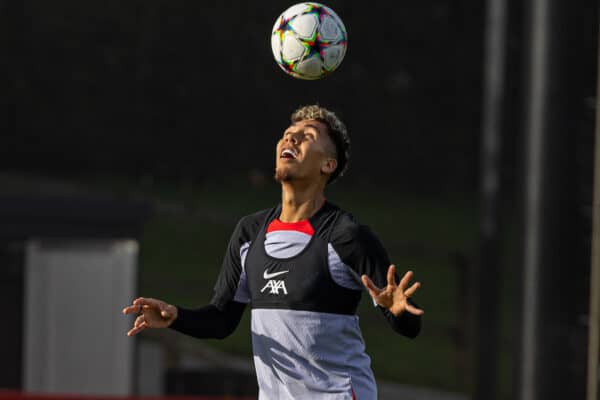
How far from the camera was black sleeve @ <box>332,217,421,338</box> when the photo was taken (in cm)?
450

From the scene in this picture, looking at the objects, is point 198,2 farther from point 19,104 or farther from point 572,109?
point 572,109

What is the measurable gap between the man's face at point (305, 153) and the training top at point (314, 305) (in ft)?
0.60

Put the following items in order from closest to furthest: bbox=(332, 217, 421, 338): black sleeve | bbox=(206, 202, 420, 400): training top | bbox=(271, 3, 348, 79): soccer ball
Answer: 1. bbox=(332, 217, 421, 338): black sleeve
2. bbox=(206, 202, 420, 400): training top
3. bbox=(271, 3, 348, 79): soccer ball

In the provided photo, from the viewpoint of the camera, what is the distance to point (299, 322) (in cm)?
464

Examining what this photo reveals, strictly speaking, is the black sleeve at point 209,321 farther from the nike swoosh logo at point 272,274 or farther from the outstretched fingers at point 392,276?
the outstretched fingers at point 392,276

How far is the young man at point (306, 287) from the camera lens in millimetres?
4617

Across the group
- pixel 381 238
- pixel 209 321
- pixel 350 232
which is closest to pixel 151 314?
pixel 209 321

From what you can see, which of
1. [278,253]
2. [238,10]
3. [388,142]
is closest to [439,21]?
[388,142]

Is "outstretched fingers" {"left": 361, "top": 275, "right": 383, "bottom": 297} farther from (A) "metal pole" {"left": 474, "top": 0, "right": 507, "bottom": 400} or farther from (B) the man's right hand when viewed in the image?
(A) "metal pole" {"left": 474, "top": 0, "right": 507, "bottom": 400}

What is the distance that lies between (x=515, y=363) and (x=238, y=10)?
16108 mm

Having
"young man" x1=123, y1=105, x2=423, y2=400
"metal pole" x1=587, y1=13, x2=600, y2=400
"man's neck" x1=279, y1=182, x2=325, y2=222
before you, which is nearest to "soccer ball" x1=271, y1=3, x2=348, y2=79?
"young man" x1=123, y1=105, x2=423, y2=400

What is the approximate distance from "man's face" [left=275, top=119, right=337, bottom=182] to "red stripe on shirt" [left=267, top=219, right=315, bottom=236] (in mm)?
189

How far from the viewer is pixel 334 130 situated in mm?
4891

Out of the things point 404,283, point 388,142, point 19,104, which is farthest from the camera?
point 388,142
